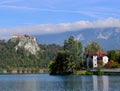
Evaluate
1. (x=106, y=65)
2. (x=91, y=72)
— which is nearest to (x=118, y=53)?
(x=106, y=65)

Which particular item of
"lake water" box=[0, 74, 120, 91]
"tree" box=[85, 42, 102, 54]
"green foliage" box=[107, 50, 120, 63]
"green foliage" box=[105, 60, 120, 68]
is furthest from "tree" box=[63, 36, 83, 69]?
"lake water" box=[0, 74, 120, 91]

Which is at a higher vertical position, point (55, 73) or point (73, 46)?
point (73, 46)

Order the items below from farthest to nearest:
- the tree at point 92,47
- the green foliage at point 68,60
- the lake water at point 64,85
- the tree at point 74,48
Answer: the tree at point 92,47, the tree at point 74,48, the green foliage at point 68,60, the lake water at point 64,85

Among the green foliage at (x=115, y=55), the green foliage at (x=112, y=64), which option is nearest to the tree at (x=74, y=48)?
the green foliage at (x=112, y=64)

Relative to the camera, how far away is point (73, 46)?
152750mm

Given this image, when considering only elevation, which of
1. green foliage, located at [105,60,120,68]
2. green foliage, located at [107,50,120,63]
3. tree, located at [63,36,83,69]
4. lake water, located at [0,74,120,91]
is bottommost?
lake water, located at [0,74,120,91]

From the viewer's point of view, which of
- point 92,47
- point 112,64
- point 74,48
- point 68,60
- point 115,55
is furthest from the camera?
point 92,47

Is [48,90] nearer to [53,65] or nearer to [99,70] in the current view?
[99,70]

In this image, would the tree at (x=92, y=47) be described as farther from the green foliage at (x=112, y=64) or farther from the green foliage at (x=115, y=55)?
the green foliage at (x=112, y=64)

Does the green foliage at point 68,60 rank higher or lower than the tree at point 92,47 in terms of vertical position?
lower

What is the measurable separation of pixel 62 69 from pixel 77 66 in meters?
5.13

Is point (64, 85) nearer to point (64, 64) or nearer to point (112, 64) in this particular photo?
point (64, 64)

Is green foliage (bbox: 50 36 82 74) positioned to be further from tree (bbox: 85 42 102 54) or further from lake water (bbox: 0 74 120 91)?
lake water (bbox: 0 74 120 91)

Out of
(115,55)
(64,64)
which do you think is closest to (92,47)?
(115,55)
